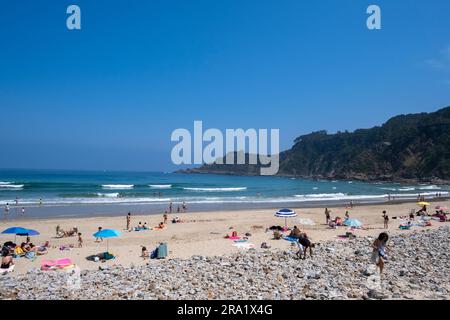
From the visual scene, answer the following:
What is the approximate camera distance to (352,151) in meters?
141

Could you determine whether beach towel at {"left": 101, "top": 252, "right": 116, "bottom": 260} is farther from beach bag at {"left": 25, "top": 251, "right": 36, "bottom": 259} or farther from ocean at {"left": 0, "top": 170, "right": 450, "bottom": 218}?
ocean at {"left": 0, "top": 170, "right": 450, "bottom": 218}

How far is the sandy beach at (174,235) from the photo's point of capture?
44.7 ft

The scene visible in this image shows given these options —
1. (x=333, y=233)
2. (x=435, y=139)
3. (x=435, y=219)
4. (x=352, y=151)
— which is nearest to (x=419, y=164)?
(x=435, y=139)

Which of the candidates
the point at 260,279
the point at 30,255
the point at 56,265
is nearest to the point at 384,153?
the point at 30,255

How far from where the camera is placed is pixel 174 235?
19.3 m

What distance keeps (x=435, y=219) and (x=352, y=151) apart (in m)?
123

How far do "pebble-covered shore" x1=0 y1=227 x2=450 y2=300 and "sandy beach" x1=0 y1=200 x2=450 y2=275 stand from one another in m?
2.50

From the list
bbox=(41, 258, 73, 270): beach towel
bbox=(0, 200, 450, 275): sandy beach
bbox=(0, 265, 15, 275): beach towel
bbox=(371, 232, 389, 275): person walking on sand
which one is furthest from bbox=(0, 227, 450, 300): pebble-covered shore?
bbox=(0, 200, 450, 275): sandy beach

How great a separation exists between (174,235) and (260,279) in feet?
36.9

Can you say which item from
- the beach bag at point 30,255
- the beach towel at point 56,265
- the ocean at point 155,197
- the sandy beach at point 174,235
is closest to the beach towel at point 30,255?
the beach bag at point 30,255

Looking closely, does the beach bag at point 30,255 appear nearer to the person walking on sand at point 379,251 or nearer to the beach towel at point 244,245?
the beach towel at point 244,245
